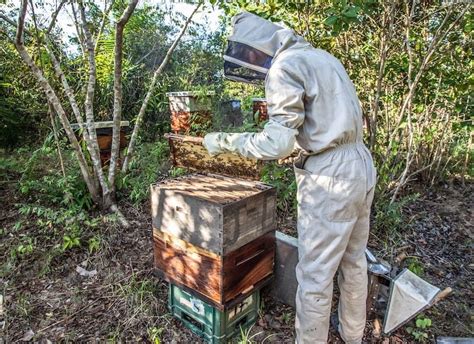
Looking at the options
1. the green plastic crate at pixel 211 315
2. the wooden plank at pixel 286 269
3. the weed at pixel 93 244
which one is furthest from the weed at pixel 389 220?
the weed at pixel 93 244

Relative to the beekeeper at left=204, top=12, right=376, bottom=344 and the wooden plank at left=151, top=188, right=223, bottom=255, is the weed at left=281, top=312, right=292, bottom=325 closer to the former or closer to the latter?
the beekeeper at left=204, top=12, right=376, bottom=344

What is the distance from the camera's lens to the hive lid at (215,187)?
1926 millimetres

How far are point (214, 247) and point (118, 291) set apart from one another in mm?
1131

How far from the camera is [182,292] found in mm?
2256

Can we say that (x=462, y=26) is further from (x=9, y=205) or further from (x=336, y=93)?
(x=9, y=205)

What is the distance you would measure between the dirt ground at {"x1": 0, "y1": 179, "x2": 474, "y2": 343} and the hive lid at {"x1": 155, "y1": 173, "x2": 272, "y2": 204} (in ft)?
2.86

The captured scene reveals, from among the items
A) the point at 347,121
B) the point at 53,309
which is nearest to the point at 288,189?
the point at 347,121

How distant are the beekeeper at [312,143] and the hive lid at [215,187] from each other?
0.25 meters

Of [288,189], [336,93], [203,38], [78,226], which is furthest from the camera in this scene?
[203,38]

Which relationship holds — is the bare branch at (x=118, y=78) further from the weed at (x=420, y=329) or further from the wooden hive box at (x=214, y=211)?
the weed at (x=420, y=329)

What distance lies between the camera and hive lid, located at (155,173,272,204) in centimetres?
193

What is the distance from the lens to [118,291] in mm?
2574

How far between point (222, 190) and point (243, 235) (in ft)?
0.95

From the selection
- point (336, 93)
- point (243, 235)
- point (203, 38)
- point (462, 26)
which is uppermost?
point (203, 38)
